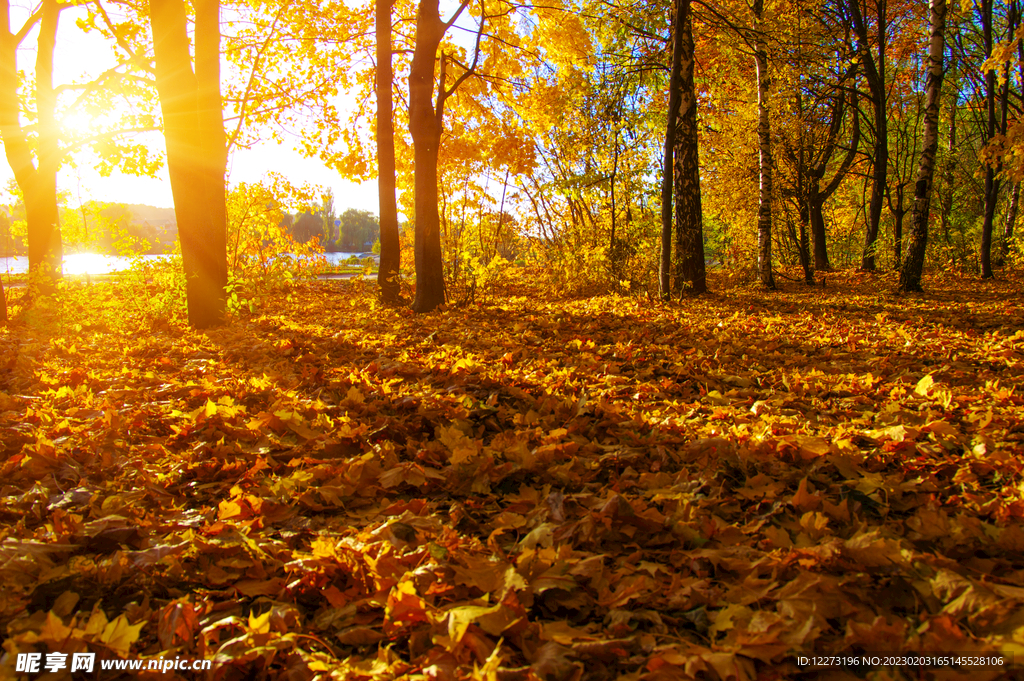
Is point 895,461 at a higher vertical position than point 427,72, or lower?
lower

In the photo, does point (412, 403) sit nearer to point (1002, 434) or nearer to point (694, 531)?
point (694, 531)

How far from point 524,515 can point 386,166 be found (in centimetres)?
918

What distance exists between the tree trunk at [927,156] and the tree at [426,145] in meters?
7.22

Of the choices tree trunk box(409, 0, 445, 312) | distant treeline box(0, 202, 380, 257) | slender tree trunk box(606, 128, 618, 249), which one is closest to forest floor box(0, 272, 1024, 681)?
tree trunk box(409, 0, 445, 312)

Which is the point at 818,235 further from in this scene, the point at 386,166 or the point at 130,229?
the point at 130,229

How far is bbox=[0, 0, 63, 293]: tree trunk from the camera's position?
896cm

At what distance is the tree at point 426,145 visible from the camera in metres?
7.83

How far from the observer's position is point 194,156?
6230mm

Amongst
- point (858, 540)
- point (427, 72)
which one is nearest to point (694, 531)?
point (858, 540)

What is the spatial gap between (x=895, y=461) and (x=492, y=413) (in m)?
2.01

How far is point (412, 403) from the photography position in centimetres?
317

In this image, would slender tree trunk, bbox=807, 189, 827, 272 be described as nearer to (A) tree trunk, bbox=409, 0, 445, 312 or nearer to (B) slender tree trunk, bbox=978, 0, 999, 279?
(B) slender tree trunk, bbox=978, 0, 999, 279

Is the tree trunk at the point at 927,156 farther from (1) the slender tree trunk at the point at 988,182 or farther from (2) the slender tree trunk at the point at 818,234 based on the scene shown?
(2) the slender tree trunk at the point at 818,234

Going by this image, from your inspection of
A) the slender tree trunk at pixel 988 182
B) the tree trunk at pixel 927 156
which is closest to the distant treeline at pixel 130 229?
the tree trunk at pixel 927 156
